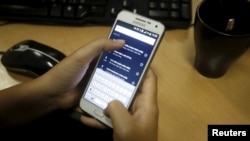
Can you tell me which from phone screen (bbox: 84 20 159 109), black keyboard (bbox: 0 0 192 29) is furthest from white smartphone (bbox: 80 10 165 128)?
black keyboard (bbox: 0 0 192 29)

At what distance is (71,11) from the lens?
2.00ft

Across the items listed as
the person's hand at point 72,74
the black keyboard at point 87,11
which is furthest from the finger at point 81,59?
the black keyboard at point 87,11

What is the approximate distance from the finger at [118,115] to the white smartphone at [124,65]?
28 mm

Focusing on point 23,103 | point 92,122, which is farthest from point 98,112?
point 23,103

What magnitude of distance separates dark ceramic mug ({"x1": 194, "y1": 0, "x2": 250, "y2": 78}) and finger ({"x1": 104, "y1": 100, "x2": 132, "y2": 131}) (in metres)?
0.17

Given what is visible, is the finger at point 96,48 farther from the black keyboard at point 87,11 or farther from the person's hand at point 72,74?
the black keyboard at point 87,11

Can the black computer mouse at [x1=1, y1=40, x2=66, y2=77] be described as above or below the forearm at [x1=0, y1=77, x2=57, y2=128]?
above

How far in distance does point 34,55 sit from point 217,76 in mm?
322

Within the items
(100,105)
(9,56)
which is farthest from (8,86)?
(100,105)

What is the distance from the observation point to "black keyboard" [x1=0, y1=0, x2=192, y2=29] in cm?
60

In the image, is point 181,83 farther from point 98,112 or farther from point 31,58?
point 31,58

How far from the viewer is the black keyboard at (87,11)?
1.98 ft

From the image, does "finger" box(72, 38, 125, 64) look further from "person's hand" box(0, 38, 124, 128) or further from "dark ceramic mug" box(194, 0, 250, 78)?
"dark ceramic mug" box(194, 0, 250, 78)

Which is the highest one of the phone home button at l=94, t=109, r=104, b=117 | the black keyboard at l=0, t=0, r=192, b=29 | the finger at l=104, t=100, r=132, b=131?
the black keyboard at l=0, t=0, r=192, b=29
